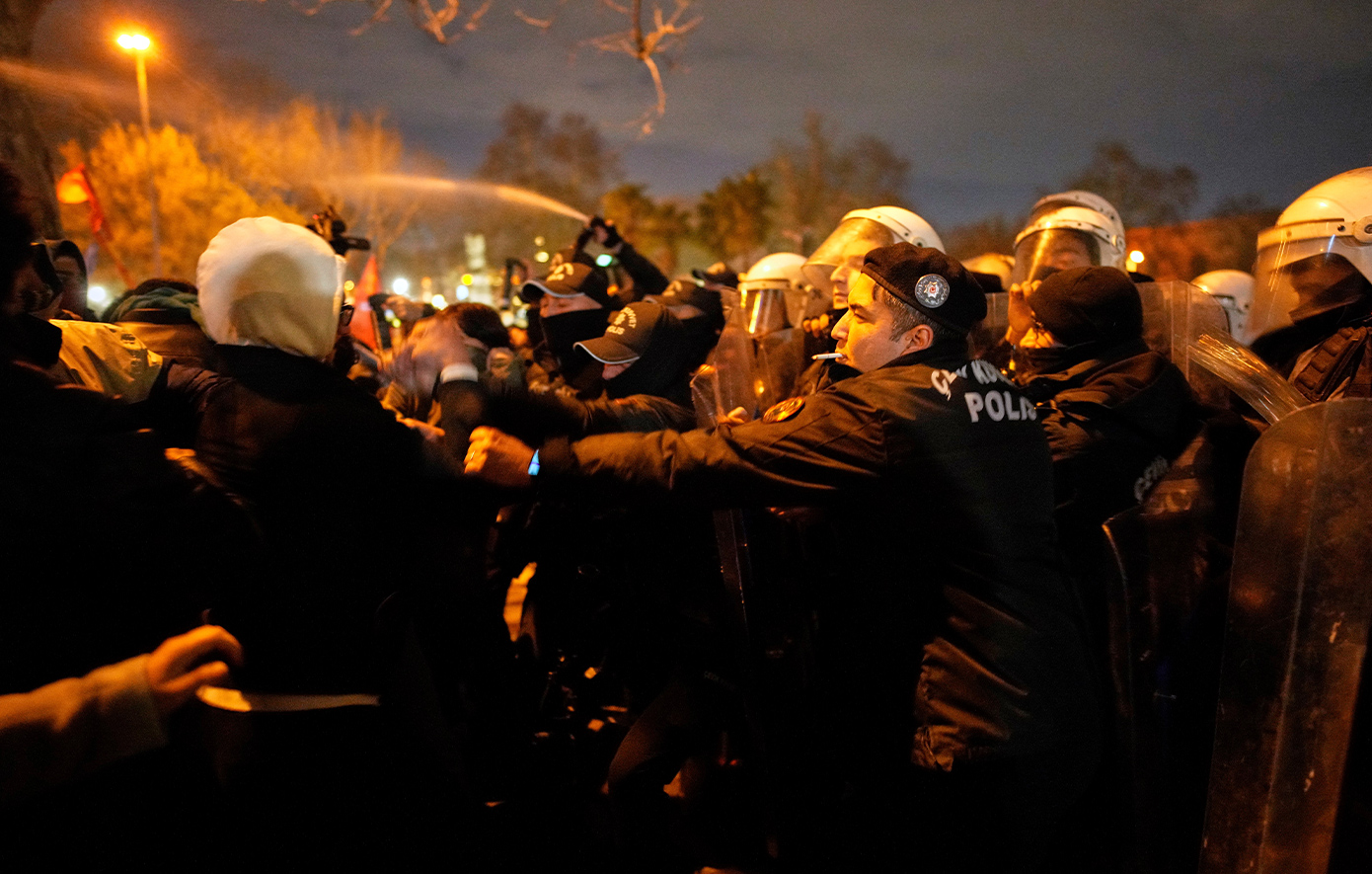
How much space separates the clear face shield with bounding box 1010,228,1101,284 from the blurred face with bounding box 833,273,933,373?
2551mm

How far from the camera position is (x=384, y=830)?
227cm

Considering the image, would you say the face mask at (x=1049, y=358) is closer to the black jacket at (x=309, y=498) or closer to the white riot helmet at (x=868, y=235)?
the white riot helmet at (x=868, y=235)

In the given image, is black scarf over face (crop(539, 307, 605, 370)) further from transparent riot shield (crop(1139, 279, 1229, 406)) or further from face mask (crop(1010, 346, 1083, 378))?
transparent riot shield (crop(1139, 279, 1229, 406))

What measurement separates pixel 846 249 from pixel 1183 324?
2027 mm

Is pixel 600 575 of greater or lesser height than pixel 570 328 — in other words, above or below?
below

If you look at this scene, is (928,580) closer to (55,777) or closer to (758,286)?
(55,777)

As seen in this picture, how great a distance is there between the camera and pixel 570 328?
453 cm

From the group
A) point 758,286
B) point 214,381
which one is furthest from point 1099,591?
point 758,286

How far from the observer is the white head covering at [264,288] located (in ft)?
6.55

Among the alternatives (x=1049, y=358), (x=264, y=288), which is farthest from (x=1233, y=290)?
(x=264, y=288)

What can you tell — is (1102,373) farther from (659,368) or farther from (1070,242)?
(1070,242)

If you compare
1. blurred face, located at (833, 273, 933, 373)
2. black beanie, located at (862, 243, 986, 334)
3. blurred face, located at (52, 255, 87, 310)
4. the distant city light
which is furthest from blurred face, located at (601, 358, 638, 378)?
the distant city light

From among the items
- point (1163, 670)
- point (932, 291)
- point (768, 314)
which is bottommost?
point (1163, 670)

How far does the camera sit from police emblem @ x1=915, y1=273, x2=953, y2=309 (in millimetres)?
2275
